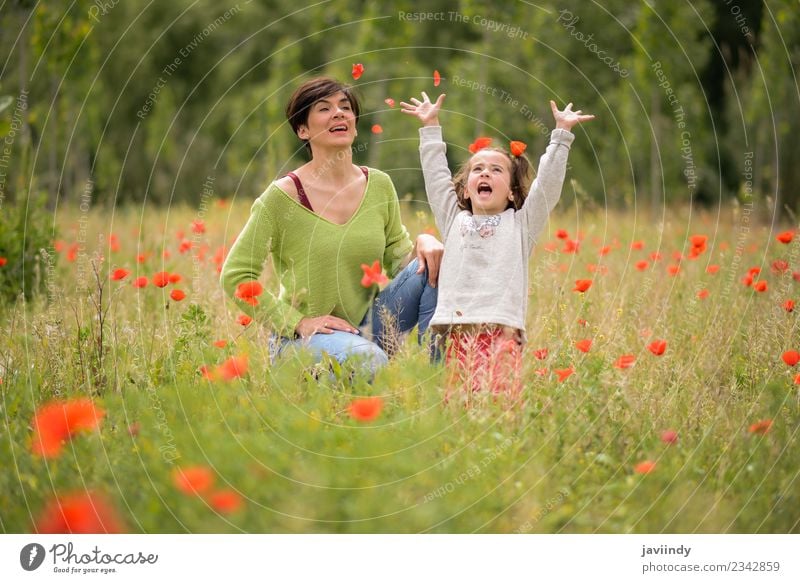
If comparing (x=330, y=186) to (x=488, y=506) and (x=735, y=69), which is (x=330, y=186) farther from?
(x=735, y=69)

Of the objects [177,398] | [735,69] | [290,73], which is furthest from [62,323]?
[735,69]

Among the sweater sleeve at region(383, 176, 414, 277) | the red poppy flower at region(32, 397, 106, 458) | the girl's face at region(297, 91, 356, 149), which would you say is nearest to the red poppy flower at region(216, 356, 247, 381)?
the red poppy flower at region(32, 397, 106, 458)

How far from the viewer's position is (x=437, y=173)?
131 inches

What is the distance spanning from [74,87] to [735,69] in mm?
11154

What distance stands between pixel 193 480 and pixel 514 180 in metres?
1.96

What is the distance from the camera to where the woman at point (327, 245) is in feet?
10.9

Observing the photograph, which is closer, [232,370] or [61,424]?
[61,424]

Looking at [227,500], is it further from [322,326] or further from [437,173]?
[437,173]

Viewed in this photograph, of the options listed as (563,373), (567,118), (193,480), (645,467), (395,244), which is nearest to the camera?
(193,480)

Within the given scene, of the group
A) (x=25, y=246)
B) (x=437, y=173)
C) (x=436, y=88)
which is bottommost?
(x=25, y=246)

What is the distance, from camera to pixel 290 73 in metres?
14.0

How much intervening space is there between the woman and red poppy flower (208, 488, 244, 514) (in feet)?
4.23

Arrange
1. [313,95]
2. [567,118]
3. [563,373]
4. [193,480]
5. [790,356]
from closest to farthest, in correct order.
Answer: [193,480] < [563,373] < [790,356] < [567,118] < [313,95]
